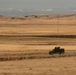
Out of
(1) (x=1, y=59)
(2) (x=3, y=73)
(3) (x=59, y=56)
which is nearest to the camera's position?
(2) (x=3, y=73)

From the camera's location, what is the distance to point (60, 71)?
15859 mm

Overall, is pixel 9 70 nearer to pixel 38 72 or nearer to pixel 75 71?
pixel 38 72

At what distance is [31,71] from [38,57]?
7.31 meters

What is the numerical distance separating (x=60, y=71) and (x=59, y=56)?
804 centimetres

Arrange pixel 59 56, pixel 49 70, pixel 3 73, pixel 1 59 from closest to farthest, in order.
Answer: pixel 3 73 < pixel 49 70 < pixel 1 59 < pixel 59 56

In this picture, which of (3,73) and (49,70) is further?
(49,70)

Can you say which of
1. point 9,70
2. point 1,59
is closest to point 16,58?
point 1,59

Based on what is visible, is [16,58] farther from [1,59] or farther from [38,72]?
[38,72]

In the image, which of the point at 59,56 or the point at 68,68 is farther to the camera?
the point at 59,56

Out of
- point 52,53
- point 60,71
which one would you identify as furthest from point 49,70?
point 52,53

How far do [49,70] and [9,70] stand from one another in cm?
208

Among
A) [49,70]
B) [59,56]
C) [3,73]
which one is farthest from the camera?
[59,56]

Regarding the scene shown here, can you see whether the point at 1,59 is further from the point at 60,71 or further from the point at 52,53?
the point at 60,71

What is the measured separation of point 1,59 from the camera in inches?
876
